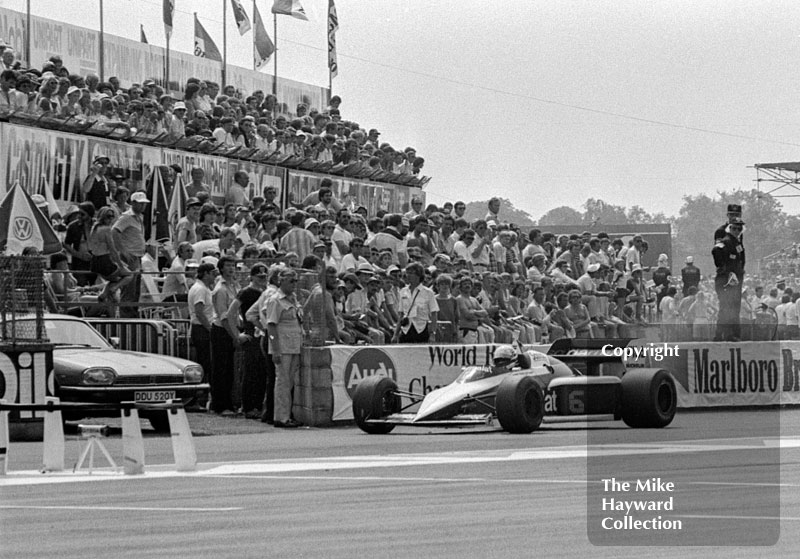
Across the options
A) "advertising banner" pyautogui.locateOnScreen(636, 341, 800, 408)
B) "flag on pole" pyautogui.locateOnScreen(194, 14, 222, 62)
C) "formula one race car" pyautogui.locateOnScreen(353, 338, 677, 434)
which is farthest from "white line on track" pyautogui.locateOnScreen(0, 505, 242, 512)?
"flag on pole" pyautogui.locateOnScreen(194, 14, 222, 62)

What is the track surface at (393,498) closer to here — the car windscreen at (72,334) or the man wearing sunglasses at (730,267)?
the car windscreen at (72,334)

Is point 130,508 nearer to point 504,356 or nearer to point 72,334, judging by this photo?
point 72,334

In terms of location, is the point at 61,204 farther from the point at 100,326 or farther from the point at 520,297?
the point at 520,297

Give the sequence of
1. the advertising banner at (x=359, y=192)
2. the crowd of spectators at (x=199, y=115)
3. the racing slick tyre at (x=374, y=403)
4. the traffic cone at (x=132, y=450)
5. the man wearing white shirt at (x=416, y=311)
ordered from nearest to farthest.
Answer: the traffic cone at (x=132, y=450) → the racing slick tyre at (x=374, y=403) → the man wearing white shirt at (x=416, y=311) → the crowd of spectators at (x=199, y=115) → the advertising banner at (x=359, y=192)

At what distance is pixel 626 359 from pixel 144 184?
24.8 feet

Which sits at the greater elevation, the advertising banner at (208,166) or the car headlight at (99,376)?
the advertising banner at (208,166)

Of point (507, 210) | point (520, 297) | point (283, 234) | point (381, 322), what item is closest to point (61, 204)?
point (283, 234)

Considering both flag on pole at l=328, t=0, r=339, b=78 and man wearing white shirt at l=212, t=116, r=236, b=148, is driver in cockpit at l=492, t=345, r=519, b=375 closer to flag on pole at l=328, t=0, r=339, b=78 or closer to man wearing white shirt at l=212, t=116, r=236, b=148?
man wearing white shirt at l=212, t=116, r=236, b=148

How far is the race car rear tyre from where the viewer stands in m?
15.9

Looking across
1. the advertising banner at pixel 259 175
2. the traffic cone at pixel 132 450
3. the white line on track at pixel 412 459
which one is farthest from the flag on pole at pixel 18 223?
the advertising banner at pixel 259 175

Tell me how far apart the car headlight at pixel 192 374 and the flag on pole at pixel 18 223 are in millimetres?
2450

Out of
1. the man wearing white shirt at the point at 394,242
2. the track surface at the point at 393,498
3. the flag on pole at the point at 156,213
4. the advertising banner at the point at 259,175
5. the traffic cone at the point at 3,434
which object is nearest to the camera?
the track surface at the point at 393,498

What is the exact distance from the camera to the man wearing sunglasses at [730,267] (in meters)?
21.8

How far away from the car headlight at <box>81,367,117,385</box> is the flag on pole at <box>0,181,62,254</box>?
84.3 inches
